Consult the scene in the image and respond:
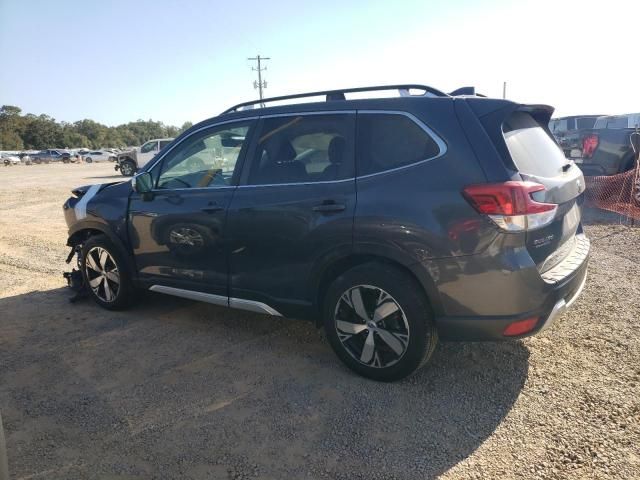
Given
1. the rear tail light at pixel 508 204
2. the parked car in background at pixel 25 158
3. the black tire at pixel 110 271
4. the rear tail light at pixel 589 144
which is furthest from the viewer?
the parked car in background at pixel 25 158

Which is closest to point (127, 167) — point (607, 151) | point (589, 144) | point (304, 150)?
point (589, 144)

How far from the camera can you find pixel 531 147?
313cm

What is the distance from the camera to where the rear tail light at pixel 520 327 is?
110 inches

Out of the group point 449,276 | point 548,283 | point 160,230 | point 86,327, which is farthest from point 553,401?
point 86,327

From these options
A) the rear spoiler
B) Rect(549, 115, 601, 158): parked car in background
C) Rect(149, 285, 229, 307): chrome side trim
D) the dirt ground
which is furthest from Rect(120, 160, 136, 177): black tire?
the rear spoiler

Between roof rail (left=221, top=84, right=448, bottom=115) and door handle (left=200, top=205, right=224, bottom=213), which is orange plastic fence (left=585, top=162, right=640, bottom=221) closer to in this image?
roof rail (left=221, top=84, right=448, bottom=115)

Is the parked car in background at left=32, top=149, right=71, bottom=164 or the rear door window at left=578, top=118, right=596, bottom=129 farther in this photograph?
the parked car in background at left=32, top=149, right=71, bottom=164

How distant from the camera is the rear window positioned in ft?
9.59

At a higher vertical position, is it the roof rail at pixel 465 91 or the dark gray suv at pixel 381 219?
the roof rail at pixel 465 91

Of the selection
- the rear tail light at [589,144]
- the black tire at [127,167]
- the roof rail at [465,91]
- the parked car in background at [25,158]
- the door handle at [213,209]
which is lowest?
the parked car in background at [25,158]

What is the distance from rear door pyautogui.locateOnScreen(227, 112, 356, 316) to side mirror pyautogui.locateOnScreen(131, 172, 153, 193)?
1013 millimetres

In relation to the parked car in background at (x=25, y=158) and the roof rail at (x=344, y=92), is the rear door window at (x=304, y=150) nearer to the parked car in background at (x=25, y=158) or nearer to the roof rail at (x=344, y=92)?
the roof rail at (x=344, y=92)

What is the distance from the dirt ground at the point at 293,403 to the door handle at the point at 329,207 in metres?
1.17

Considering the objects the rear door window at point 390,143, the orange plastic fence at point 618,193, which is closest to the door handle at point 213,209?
the rear door window at point 390,143
